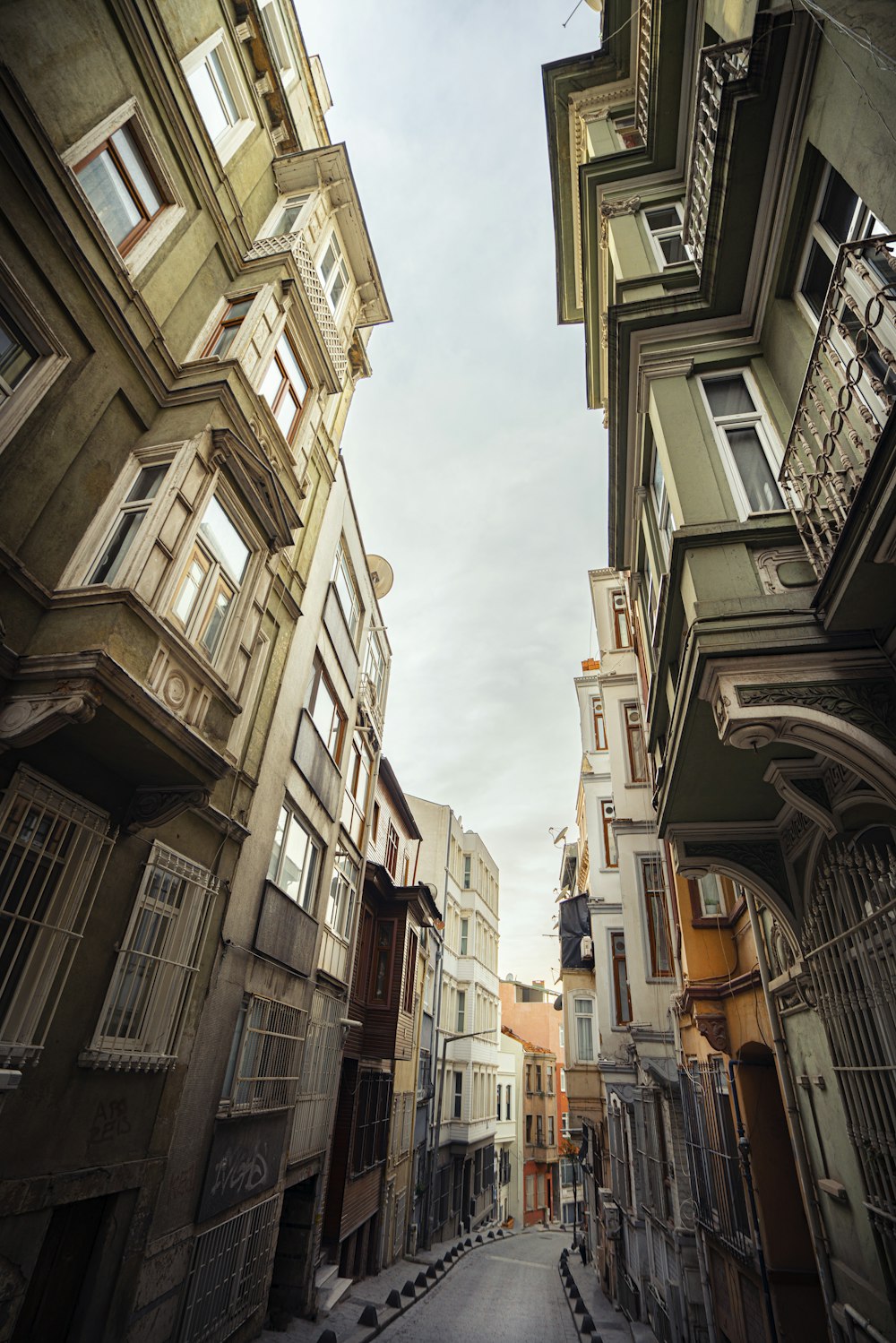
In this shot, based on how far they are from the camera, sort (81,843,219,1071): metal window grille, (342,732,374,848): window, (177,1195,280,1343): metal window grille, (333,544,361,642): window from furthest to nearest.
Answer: (342,732,374,848): window, (333,544,361,642): window, (177,1195,280,1343): metal window grille, (81,843,219,1071): metal window grille

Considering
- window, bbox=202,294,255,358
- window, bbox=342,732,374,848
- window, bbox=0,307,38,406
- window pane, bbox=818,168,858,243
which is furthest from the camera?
window, bbox=342,732,374,848

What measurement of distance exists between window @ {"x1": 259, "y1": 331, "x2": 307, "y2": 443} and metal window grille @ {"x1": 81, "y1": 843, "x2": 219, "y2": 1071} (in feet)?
26.1

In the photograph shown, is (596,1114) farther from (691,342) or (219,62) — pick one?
(219,62)

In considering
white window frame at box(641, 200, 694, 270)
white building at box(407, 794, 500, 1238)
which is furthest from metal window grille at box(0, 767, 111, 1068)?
white building at box(407, 794, 500, 1238)

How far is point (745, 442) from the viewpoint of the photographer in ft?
22.7

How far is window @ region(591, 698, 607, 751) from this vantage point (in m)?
23.3

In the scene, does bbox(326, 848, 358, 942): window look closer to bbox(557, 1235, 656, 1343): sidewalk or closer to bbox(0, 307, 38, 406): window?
bbox(557, 1235, 656, 1343): sidewalk

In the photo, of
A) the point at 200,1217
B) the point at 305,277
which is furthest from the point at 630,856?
the point at 305,277

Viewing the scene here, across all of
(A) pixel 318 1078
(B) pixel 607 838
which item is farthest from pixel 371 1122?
(B) pixel 607 838

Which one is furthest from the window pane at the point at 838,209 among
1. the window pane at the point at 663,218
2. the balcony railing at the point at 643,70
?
the balcony railing at the point at 643,70

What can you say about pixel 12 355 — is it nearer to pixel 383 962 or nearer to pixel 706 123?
pixel 706 123

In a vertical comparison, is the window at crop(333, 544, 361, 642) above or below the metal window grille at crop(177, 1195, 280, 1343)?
above

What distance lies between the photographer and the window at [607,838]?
20906 millimetres

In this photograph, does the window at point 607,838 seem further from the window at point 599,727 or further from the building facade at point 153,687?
the building facade at point 153,687
